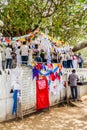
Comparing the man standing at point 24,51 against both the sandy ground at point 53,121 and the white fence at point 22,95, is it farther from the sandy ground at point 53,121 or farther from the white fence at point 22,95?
the sandy ground at point 53,121

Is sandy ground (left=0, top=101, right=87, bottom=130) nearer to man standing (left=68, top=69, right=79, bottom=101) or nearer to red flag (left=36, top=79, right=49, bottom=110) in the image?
red flag (left=36, top=79, right=49, bottom=110)

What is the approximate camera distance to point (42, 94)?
394 inches

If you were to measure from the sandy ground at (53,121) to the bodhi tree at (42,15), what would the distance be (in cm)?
482

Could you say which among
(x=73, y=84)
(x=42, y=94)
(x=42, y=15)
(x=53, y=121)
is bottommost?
(x=53, y=121)

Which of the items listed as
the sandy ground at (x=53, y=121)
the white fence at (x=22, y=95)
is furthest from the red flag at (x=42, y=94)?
the sandy ground at (x=53, y=121)

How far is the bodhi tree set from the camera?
41.3ft

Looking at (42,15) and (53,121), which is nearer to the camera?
(53,121)

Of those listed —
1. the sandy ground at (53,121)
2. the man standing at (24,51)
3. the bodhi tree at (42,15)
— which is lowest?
the sandy ground at (53,121)

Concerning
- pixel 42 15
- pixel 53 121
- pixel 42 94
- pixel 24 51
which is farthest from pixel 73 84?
pixel 42 15

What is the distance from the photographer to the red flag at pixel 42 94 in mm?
9773

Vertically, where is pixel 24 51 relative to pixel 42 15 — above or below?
below

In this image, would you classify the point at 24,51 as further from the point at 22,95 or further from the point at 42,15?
the point at 22,95

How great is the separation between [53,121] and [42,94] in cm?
167

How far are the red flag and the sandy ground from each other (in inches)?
12.5
